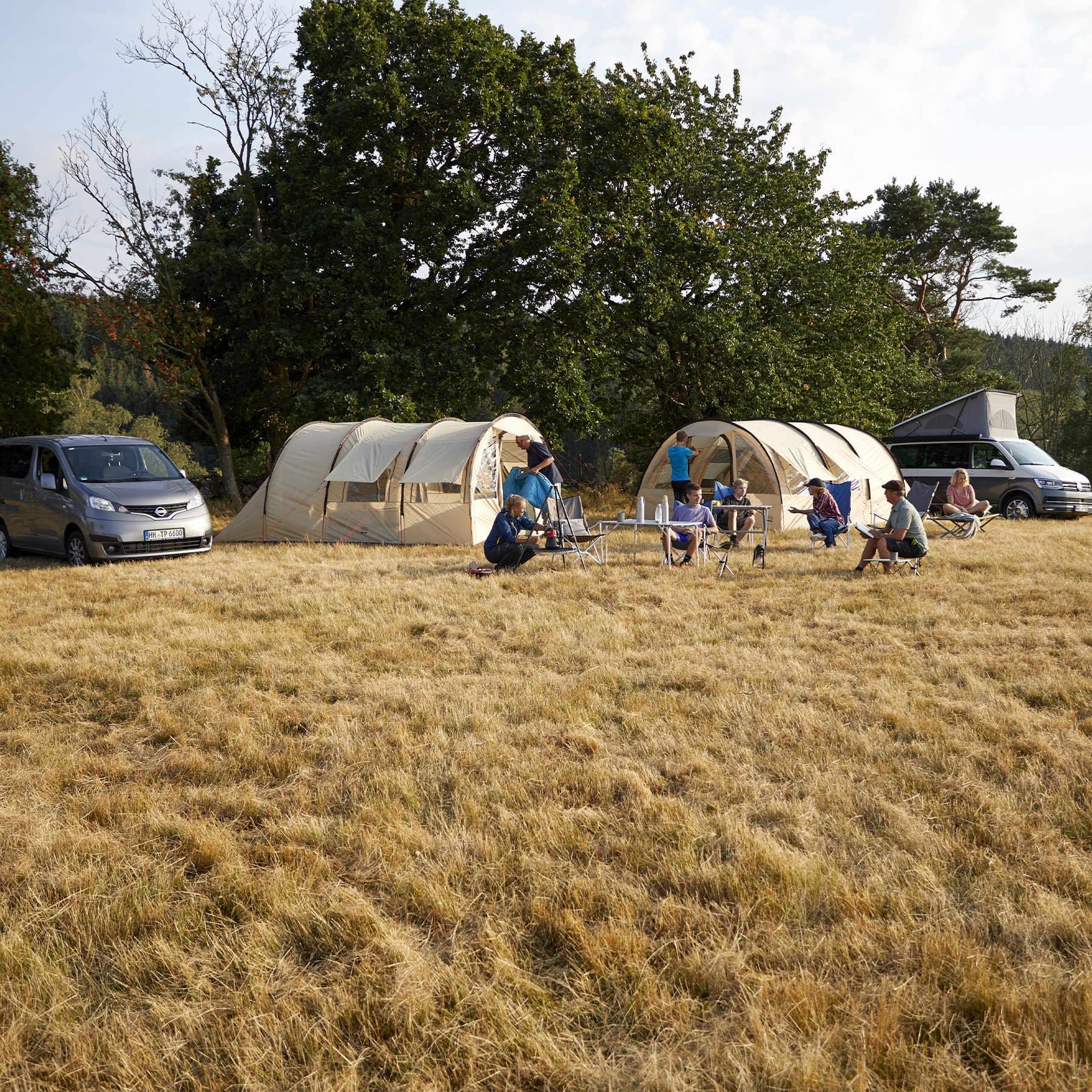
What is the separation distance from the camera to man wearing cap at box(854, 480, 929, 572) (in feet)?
32.4

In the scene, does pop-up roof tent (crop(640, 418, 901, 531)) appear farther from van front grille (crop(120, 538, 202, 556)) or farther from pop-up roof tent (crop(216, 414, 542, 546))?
van front grille (crop(120, 538, 202, 556))

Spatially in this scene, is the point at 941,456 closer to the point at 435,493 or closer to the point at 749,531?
the point at 749,531

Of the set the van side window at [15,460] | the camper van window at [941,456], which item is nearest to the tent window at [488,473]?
the van side window at [15,460]

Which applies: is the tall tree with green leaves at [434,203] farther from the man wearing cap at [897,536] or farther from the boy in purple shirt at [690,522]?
the man wearing cap at [897,536]

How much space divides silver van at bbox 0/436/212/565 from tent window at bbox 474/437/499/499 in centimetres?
393

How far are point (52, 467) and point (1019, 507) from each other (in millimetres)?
16140

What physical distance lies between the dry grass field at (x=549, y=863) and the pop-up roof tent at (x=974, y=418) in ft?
40.9

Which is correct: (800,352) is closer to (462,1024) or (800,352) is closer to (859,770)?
(859,770)

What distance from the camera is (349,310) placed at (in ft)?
57.0

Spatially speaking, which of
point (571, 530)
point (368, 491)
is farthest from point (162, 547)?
point (571, 530)

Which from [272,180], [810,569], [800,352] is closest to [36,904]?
[810,569]

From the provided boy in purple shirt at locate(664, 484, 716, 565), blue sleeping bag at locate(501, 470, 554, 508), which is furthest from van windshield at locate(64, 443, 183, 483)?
boy in purple shirt at locate(664, 484, 716, 565)

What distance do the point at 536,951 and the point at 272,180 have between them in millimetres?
19709

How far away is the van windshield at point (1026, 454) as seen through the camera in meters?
16.9
